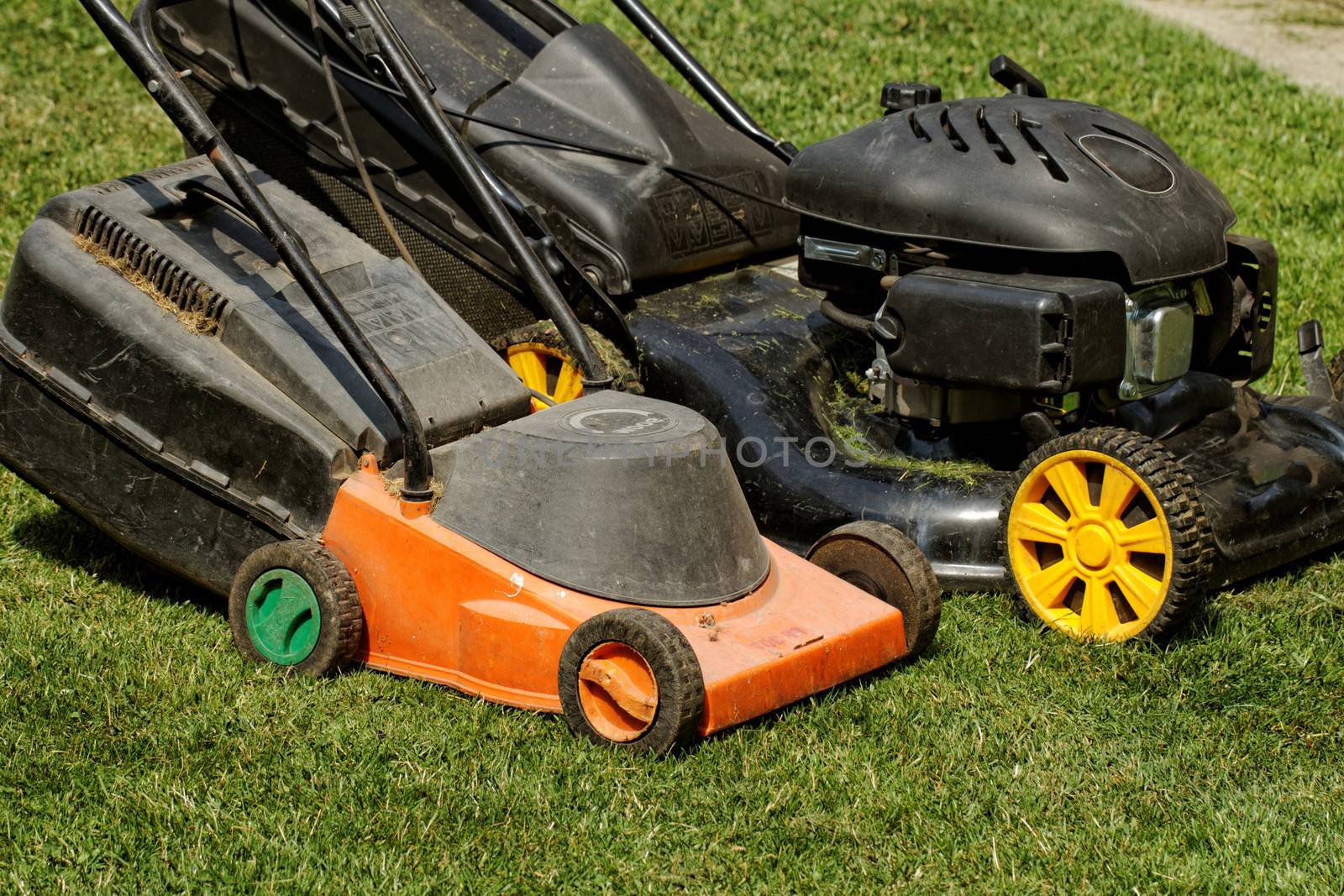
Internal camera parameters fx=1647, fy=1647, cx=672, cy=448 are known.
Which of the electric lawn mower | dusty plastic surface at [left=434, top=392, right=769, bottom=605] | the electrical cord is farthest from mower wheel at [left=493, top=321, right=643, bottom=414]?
dusty plastic surface at [left=434, top=392, right=769, bottom=605]

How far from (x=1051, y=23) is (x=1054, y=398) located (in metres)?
4.92

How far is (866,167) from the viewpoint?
3.47 metres

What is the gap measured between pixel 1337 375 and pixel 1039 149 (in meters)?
1.26

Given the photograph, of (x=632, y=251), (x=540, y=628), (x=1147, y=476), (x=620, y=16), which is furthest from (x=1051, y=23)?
(x=540, y=628)

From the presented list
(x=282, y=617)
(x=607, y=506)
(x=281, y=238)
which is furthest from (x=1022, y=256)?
(x=282, y=617)

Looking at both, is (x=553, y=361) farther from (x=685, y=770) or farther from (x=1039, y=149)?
(x=685, y=770)

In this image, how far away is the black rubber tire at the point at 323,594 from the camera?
2988mm

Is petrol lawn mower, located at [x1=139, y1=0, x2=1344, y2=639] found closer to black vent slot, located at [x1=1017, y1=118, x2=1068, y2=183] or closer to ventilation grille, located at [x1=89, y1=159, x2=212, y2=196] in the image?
black vent slot, located at [x1=1017, y1=118, x2=1068, y2=183]

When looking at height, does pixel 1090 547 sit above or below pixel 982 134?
below

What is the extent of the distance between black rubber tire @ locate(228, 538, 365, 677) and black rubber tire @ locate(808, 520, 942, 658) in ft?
3.06

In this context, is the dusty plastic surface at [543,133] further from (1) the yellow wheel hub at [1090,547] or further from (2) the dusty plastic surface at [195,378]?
(1) the yellow wheel hub at [1090,547]

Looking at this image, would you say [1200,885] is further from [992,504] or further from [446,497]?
[446,497]

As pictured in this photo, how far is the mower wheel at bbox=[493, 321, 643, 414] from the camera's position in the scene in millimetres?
3809

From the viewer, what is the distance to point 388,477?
3102 mm
